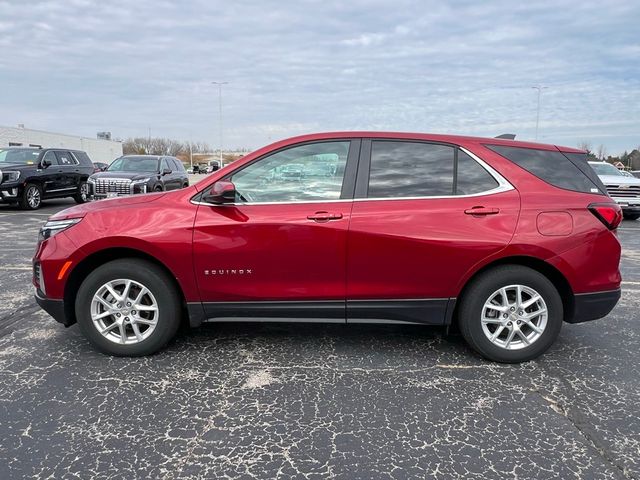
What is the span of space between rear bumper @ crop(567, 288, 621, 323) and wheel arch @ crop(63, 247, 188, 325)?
295 cm

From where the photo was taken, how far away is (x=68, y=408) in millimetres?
2922

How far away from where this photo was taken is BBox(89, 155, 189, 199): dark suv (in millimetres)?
11781

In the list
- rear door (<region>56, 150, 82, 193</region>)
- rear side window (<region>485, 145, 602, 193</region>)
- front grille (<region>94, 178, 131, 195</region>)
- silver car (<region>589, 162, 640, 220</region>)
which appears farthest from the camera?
rear door (<region>56, 150, 82, 193</region>)

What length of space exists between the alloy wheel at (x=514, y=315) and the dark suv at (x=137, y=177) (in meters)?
8.37

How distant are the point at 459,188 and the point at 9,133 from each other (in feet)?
179

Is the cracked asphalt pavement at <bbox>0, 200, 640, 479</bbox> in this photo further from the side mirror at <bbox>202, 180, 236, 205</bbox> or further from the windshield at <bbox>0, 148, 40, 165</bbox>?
the windshield at <bbox>0, 148, 40, 165</bbox>

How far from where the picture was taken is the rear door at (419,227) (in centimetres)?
339

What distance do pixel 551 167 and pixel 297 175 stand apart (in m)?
1.94

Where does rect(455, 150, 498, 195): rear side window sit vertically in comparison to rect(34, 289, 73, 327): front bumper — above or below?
above

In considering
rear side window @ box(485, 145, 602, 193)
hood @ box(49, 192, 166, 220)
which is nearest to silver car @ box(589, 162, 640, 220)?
rear side window @ box(485, 145, 602, 193)

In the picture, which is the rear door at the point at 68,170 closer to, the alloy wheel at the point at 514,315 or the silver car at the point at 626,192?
the alloy wheel at the point at 514,315

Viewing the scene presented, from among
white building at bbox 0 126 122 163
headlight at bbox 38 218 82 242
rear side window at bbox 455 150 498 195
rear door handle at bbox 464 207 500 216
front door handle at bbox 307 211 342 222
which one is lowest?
headlight at bbox 38 218 82 242

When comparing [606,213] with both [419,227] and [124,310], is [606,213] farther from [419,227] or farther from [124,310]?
[124,310]

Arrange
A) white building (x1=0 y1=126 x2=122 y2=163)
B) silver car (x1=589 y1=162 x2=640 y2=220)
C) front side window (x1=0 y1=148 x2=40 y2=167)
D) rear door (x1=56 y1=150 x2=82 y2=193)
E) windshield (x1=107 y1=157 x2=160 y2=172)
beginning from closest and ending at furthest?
1. windshield (x1=107 y1=157 x2=160 y2=172)
2. silver car (x1=589 y1=162 x2=640 y2=220)
3. front side window (x1=0 y1=148 x2=40 y2=167)
4. rear door (x1=56 y1=150 x2=82 y2=193)
5. white building (x1=0 y1=126 x2=122 y2=163)
